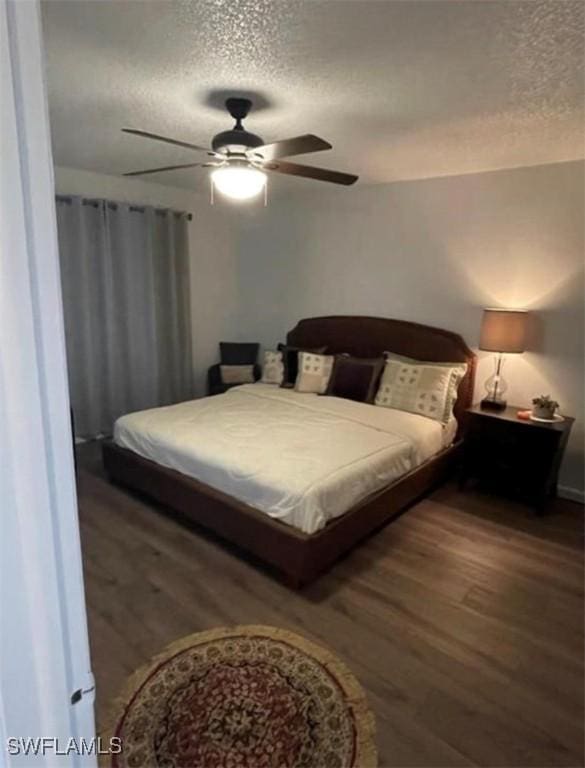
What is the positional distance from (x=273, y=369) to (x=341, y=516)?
92.9 inches

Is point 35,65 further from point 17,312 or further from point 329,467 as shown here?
point 329,467

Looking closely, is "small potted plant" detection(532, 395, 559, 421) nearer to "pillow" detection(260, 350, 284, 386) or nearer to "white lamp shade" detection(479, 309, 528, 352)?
"white lamp shade" detection(479, 309, 528, 352)

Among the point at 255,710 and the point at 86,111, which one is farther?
the point at 86,111

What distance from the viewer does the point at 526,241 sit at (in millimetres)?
3602

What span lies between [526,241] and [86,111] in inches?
123

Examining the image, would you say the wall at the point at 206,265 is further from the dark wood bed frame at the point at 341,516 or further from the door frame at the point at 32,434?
the door frame at the point at 32,434

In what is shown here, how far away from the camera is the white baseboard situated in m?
3.57

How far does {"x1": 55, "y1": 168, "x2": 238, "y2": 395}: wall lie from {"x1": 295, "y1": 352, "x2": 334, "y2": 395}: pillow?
1531 mm

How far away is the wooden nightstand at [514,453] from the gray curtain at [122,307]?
310 centimetres

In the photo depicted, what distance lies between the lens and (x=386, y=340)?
439cm

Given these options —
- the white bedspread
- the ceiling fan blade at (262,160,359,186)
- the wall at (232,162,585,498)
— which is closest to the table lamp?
the wall at (232,162,585,498)

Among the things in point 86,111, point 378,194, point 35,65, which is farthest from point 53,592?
point 378,194

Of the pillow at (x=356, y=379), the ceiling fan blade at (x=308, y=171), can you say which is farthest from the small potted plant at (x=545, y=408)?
the ceiling fan blade at (x=308, y=171)

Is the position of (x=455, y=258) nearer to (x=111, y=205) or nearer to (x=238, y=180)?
(x=238, y=180)
